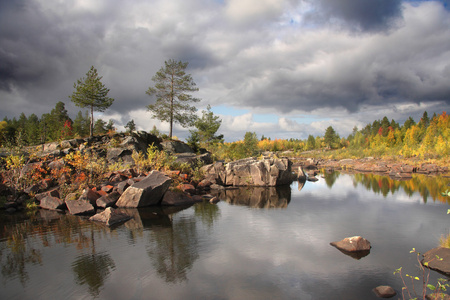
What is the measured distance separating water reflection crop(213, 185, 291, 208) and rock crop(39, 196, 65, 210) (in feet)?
34.8

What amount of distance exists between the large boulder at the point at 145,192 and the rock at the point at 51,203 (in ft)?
10.5

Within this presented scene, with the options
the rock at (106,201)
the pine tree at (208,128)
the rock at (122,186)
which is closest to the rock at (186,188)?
the rock at (122,186)

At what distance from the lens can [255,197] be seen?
2152cm

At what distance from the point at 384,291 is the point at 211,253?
17.5 feet

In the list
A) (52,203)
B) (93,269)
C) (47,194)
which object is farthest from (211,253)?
(47,194)

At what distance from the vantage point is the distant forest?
151 feet

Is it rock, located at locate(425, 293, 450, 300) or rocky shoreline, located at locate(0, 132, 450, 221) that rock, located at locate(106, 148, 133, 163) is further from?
rock, located at locate(425, 293, 450, 300)

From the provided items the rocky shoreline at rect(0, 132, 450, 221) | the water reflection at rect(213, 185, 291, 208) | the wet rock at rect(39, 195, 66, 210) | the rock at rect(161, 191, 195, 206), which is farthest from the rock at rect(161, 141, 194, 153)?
the wet rock at rect(39, 195, 66, 210)

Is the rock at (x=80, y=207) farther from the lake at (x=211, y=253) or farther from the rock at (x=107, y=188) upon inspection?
the rock at (x=107, y=188)

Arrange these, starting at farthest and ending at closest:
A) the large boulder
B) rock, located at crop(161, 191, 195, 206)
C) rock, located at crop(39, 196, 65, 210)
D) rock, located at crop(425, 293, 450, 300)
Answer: rock, located at crop(161, 191, 195, 206) → the large boulder → rock, located at crop(39, 196, 65, 210) → rock, located at crop(425, 293, 450, 300)

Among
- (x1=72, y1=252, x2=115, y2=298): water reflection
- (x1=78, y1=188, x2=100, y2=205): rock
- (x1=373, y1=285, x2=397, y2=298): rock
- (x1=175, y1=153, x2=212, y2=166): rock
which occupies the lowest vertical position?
(x1=373, y1=285, x2=397, y2=298): rock

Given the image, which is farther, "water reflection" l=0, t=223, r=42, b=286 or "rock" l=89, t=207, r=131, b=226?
"rock" l=89, t=207, r=131, b=226

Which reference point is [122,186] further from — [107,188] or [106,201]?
[106,201]

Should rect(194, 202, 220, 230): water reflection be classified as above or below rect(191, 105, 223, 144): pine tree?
below
